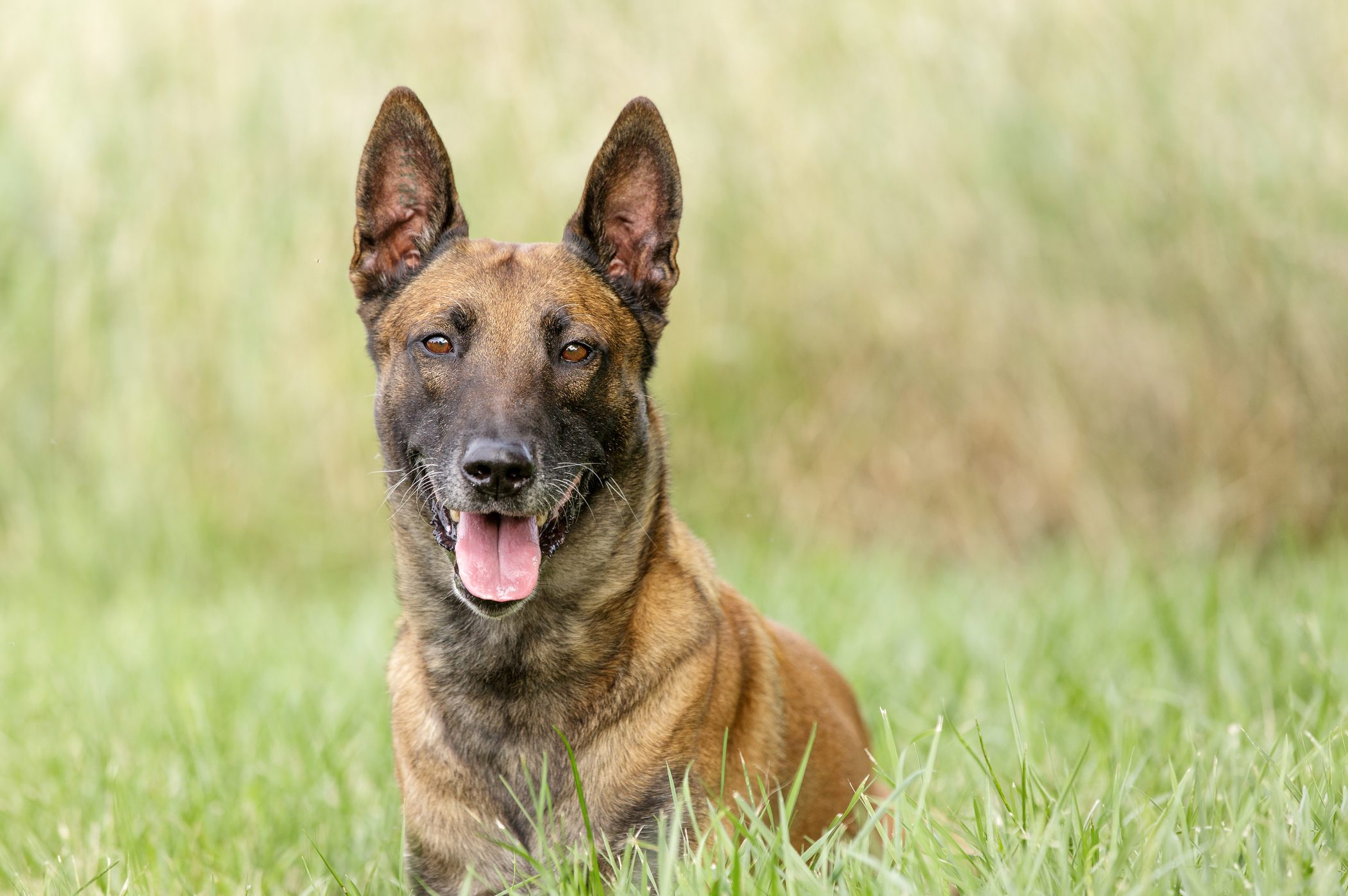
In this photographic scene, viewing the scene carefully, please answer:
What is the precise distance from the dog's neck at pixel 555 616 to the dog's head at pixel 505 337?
0.07 metres

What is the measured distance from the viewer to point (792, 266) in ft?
24.7

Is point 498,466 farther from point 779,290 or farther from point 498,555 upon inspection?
point 779,290

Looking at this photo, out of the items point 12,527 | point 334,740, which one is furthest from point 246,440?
point 334,740

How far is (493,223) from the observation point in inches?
298

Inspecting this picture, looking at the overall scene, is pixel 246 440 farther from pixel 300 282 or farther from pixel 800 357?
pixel 800 357

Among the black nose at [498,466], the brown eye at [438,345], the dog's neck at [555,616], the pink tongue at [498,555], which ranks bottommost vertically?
the dog's neck at [555,616]

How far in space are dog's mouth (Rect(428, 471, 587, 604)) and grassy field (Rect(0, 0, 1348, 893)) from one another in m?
2.84

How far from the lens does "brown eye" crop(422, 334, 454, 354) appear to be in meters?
3.10

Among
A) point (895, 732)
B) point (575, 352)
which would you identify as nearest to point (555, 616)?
point (575, 352)

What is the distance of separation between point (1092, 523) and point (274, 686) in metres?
4.25

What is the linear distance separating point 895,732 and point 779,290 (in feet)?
11.4

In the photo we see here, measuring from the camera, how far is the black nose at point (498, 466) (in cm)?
280

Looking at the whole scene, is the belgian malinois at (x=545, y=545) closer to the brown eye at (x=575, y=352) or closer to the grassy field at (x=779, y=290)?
the brown eye at (x=575, y=352)

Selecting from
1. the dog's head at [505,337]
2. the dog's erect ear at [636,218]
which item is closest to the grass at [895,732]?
the dog's head at [505,337]
